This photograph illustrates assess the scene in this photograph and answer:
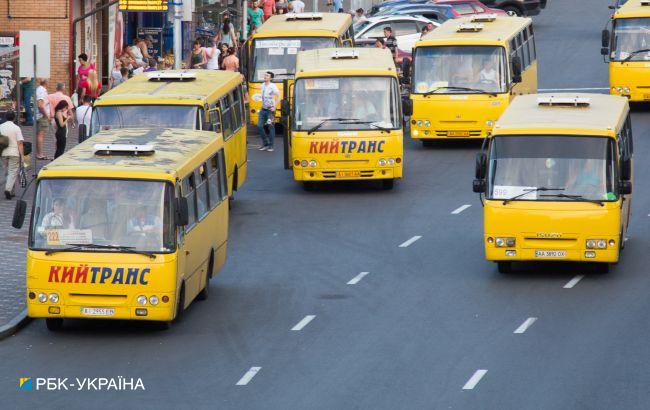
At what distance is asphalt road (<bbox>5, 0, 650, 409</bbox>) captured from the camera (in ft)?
59.3

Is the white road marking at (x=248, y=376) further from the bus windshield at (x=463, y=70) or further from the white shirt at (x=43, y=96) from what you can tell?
the bus windshield at (x=463, y=70)

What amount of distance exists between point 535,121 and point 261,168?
11.2 m

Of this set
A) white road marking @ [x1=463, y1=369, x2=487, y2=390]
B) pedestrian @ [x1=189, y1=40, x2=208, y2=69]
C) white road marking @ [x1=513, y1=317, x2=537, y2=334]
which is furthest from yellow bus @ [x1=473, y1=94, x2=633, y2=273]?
pedestrian @ [x1=189, y1=40, x2=208, y2=69]

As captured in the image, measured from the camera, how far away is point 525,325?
70.1 ft

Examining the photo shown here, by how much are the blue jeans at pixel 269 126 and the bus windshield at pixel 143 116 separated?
7.84 metres

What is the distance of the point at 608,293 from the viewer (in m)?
23.3

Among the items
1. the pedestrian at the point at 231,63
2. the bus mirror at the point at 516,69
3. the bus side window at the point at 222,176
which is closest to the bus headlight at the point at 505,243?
the bus side window at the point at 222,176

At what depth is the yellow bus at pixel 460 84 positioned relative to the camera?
36125mm

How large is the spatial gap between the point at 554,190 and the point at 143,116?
771cm

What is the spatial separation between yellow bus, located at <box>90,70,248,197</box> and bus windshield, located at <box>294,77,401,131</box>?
4.65 ft

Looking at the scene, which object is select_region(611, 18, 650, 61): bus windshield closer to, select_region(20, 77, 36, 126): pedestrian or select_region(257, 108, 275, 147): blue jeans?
select_region(257, 108, 275, 147): blue jeans

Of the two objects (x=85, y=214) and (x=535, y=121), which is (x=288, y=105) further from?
(x=85, y=214)

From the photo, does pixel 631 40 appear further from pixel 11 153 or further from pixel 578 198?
pixel 578 198

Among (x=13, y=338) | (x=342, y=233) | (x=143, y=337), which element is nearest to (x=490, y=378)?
(x=143, y=337)
